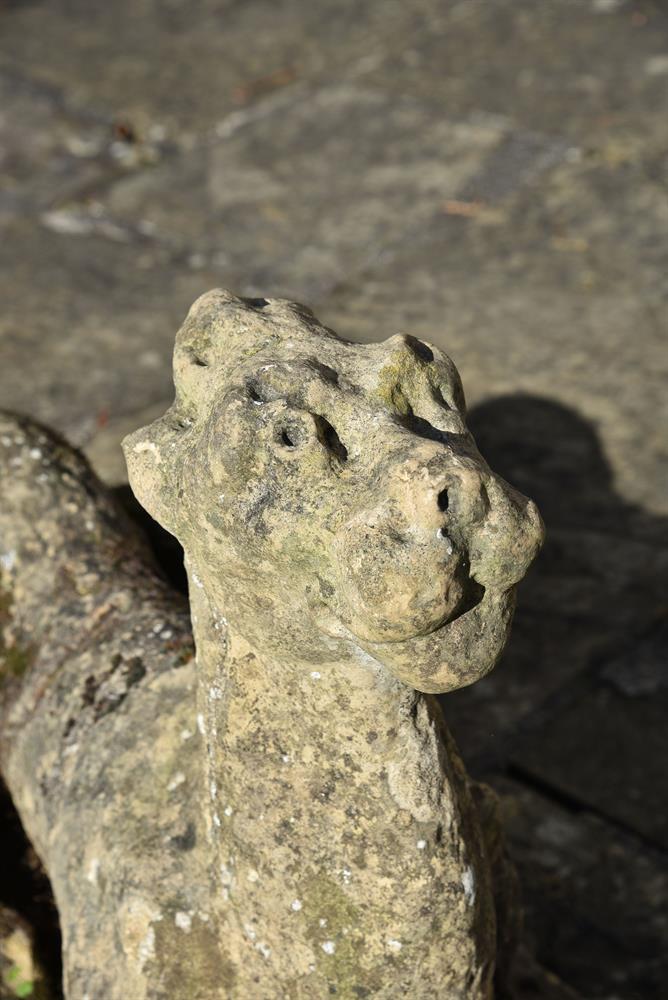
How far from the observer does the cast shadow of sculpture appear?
11.7 feet

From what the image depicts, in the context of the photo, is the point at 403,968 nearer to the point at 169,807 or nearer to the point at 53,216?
the point at 169,807

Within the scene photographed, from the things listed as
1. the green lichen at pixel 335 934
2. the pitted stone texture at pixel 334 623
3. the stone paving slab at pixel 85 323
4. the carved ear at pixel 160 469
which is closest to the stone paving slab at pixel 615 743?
the pitted stone texture at pixel 334 623

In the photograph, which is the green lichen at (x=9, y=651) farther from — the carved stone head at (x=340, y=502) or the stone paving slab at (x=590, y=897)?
the stone paving slab at (x=590, y=897)

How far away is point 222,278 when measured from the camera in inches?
213

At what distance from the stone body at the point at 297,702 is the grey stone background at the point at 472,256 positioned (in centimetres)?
117

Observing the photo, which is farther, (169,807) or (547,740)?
(547,740)

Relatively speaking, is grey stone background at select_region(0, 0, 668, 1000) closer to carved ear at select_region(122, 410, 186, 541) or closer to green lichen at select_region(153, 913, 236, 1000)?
green lichen at select_region(153, 913, 236, 1000)

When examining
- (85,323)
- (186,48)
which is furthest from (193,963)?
(186,48)

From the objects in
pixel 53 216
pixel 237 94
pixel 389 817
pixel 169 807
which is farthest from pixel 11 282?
pixel 389 817

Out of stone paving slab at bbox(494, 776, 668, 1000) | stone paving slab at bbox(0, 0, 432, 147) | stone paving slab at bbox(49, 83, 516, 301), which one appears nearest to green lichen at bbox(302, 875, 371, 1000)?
stone paving slab at bbox(494, 776, 668, 1000)

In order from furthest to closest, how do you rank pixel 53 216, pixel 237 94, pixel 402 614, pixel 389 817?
pixel 237 94 < pixel 53 216 < pixel 389 817 < pixel 402 614

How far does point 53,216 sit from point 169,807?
4.27 m

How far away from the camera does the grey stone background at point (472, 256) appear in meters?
3.39

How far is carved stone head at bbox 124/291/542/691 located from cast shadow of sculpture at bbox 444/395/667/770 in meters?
1.82
